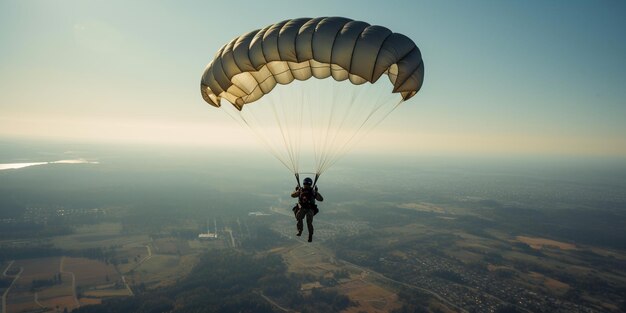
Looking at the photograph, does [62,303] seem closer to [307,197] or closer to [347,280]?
[347,280]

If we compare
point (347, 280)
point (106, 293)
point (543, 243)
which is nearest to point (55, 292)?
point (106, 293)

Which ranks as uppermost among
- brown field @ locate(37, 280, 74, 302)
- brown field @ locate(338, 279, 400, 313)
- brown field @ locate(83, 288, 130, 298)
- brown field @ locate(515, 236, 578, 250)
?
brown field @ locate(37, 280, 74, 302)

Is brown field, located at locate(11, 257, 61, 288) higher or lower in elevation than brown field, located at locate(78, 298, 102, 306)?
higher

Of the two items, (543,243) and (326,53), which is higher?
(326,53)

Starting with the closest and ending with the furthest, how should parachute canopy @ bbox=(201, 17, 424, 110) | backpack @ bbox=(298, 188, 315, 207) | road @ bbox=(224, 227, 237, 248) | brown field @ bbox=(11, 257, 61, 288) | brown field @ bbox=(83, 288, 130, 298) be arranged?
parachute canopy @ bbox=(201, 17, 424, 110) < backpack @ bbox=(298, 188, 315, 207) < brown field @ bbox=(83, 288, 130, 298) < brown field @ bbox=(11, 257, 61, 288) < road @ bbox=(224, 227, 237, 248)

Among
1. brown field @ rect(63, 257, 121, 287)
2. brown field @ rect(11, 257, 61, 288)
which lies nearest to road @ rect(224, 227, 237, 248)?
brown field @ rect(63, 257, 121, 287)

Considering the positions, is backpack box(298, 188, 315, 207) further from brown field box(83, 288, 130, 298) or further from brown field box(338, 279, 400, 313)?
brown field box(83, 288, 130, 298)
